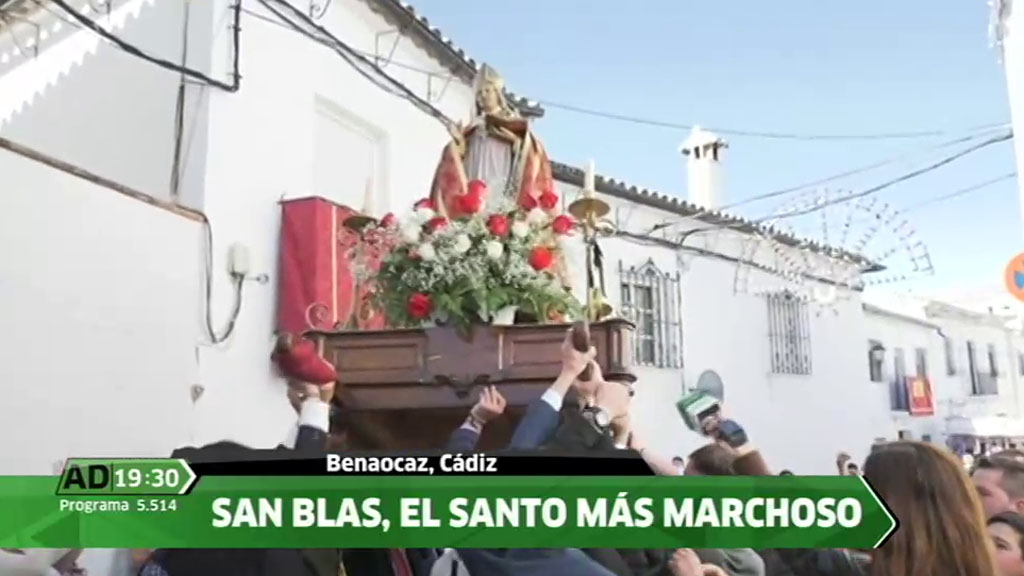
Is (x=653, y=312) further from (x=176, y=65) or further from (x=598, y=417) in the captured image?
(x=176, y=65)

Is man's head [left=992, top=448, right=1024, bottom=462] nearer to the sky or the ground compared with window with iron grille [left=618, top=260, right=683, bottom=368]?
nearer to the ground

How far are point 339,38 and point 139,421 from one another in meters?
0.70

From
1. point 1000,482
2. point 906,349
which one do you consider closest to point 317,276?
point 906,349

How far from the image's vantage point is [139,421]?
150 cm

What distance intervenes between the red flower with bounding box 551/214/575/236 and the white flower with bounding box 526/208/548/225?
0.05 ft

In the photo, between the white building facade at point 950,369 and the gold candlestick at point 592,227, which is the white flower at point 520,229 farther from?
the white building facade at point 950,369

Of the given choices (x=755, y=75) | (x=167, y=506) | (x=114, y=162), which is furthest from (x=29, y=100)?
(x=755, y=75)

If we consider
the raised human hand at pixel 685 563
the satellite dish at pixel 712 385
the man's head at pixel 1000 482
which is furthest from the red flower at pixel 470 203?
the man's head at pixel 1000 482

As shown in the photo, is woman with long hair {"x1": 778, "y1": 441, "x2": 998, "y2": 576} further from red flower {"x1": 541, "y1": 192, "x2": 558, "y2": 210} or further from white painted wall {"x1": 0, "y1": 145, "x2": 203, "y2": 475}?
white painted wall {"x1": 0, "y1": 145, "x2": 203, "y2": 475}

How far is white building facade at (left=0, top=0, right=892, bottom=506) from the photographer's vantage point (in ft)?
4.83

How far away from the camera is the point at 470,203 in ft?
5.21

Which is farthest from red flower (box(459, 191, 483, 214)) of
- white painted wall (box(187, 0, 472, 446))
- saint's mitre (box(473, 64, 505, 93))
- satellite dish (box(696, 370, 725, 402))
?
satellite dish (box(696, 370, 725, 402))

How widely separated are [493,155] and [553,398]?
450 millimetres

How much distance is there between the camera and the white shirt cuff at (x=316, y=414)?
1.54 m
